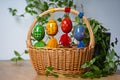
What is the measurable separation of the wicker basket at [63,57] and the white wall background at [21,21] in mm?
412

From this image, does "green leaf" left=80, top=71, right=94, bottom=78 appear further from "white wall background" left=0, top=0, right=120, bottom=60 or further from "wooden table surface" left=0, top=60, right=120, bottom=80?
"white wall background" left=0, top=0, right=120, bottom=60

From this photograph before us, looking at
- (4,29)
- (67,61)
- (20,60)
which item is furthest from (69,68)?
(4,29)

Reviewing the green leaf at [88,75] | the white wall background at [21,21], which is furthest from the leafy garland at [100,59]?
the white wall background at [21,21]

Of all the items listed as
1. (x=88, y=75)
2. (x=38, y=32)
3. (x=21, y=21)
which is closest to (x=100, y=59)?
(x=88, y=75)

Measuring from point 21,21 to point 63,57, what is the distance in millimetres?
534

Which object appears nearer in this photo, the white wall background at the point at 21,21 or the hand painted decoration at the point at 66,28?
the hand painted decoration at the point at 66,28

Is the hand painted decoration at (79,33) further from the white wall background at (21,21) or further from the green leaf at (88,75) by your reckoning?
the white wall background at (21,21)

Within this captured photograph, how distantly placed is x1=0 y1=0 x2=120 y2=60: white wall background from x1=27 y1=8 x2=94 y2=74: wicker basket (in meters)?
0.41

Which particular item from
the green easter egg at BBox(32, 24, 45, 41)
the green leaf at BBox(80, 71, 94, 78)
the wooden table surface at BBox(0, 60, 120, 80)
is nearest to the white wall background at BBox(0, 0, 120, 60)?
the wooden table surface at BBox(0, 60, 120, 80)

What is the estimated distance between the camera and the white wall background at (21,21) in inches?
50.3

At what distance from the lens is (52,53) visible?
2.81 feet

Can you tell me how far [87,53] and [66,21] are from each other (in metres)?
0.16

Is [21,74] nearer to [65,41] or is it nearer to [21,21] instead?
[65,41]

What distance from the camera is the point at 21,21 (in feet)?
4.23
